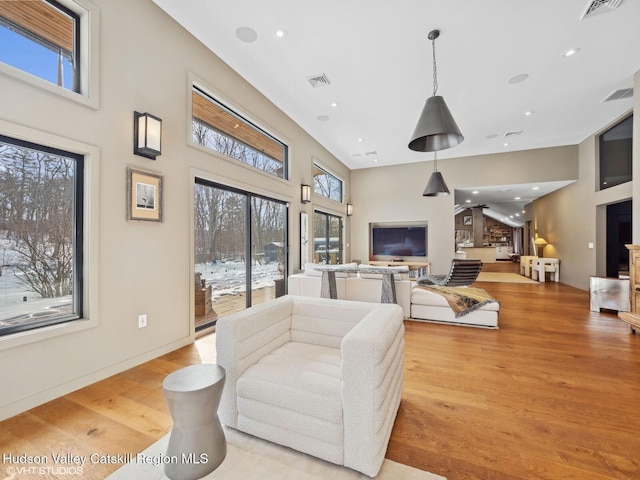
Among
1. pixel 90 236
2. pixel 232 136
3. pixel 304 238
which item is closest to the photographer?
pixel 90 236

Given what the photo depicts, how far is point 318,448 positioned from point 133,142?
304cm

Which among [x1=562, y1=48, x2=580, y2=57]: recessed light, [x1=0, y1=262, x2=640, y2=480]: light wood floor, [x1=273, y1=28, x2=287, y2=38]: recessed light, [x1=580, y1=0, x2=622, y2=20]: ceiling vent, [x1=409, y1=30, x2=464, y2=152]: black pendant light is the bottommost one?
[x1=0, y1=262, x2=640, y2=480]: light wood floor

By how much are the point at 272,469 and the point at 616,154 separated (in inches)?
328

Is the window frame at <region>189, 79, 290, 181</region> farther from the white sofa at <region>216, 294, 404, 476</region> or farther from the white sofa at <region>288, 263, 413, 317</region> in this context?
the white sofa at <region>216, 294, 404, 476</region>

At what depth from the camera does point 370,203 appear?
359 inches

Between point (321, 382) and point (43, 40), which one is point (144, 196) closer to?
point (43, 40)

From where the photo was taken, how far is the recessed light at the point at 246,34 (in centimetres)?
327

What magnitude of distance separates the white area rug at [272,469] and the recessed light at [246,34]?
13.2 ft

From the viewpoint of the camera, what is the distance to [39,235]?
7.32 ft

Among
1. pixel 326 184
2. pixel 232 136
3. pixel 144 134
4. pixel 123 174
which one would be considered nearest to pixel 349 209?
pixel 326 184

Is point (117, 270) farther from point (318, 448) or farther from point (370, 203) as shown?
point (370, 203)

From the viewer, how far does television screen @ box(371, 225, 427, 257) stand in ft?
28.0

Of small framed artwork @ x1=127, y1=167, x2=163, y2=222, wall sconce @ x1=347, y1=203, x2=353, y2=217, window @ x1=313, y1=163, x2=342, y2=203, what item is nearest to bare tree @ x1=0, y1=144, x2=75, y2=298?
small framed artwork @ x1=127, y1=167, x2=163, y2=222

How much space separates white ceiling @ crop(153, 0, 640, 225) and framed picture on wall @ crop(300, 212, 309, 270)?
2.01 meters
